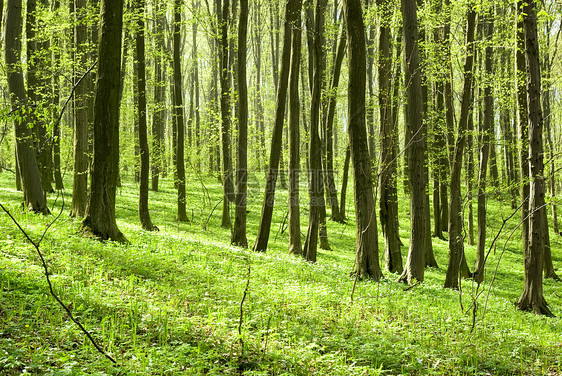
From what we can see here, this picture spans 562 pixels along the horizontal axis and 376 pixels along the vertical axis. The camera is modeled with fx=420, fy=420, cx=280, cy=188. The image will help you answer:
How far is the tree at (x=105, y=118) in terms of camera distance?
8203mm

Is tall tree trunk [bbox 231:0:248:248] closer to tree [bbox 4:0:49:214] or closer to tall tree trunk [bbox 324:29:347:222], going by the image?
tall tree trunk [bbox 324:29:347:222]

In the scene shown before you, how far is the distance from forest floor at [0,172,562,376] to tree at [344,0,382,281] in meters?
0.69

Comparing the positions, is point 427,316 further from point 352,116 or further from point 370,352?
point 352,116

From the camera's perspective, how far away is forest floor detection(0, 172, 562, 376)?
3.97 m

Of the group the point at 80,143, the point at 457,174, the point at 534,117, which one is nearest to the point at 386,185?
the point at 457,174

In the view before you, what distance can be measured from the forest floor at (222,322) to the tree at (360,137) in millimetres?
694

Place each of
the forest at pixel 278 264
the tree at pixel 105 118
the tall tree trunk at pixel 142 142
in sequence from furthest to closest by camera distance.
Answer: the tall tree trunk at pixel 142 142
the tree at pixel 105 118
the forest at pixel 278 264

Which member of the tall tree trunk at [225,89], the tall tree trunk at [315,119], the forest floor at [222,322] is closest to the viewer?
the forest floor at [222,322]

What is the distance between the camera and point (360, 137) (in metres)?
8.94

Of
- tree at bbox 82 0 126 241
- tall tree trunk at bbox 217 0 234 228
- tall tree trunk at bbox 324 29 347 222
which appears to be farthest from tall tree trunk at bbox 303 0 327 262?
tree at bbox 82 0 126 241

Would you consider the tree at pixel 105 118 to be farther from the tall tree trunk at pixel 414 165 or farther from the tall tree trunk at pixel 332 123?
the tall tree trunk at pixel 332 123

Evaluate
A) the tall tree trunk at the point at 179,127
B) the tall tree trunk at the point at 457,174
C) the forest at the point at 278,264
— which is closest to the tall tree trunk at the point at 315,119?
the forest at the point at 278,264

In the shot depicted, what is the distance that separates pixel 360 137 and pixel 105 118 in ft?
17.0

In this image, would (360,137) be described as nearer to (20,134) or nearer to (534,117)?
(534,117)
